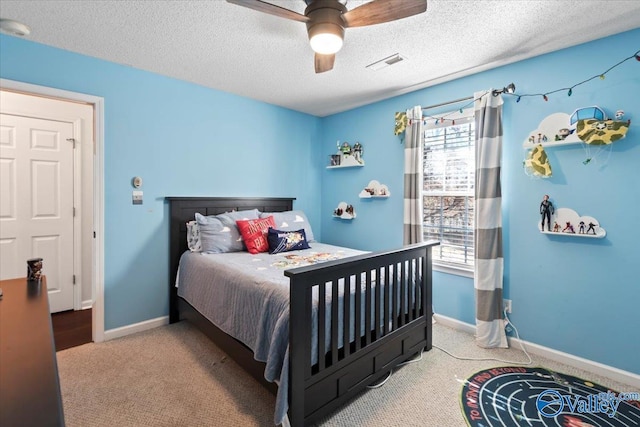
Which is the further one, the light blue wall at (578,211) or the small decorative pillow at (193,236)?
the small decorative pillow at (193,236)

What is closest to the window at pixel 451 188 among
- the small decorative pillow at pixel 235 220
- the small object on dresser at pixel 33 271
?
the small decorative pillow at pixel 235 220

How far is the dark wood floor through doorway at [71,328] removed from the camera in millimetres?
2595

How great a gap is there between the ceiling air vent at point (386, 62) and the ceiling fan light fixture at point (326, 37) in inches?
34.3

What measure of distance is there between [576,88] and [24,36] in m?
3.98

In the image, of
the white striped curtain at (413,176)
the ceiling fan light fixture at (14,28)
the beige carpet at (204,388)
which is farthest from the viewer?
the white striped curtain at (413,176)

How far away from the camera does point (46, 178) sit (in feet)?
10.2

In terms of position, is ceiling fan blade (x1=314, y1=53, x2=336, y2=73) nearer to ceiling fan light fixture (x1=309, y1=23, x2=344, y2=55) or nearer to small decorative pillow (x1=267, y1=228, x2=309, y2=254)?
ceiling fan light fixture (x1=309, y1=23, x2=344, y2=55)

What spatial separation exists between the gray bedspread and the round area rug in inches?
44.9

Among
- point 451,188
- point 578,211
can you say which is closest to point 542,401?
point 578,211

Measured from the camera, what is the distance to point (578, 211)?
Result: 2207 millimetres

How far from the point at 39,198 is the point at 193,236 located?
164 cm

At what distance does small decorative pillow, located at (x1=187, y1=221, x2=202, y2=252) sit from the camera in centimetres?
291

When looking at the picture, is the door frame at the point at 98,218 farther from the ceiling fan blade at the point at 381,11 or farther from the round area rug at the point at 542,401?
the round area rug at the point at 542,401

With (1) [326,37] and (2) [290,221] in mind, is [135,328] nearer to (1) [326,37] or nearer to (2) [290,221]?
(2) [290,221]
